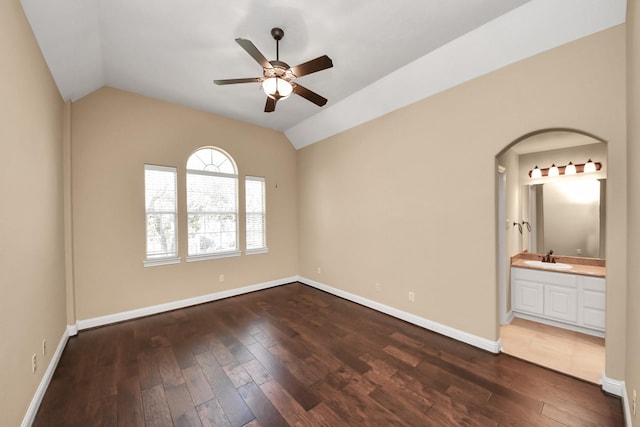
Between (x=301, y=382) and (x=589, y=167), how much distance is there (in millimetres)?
4674

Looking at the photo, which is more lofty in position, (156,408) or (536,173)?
(536,173)

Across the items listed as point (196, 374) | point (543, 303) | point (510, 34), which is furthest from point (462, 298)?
point (196, 374)

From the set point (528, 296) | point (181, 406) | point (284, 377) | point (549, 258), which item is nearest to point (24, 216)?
point (181, 406)

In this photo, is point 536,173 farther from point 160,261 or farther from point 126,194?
point 126,194

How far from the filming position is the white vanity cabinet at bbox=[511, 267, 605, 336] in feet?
9.66

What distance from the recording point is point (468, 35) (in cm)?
246

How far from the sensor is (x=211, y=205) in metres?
4.38

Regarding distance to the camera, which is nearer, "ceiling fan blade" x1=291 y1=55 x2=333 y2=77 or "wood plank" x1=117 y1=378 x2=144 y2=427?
"wood plank" x1=117 y1=378 x2=144 y2=427

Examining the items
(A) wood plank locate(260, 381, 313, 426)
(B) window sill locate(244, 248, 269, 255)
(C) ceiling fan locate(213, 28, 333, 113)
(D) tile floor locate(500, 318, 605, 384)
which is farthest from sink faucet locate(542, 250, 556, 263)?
(B) window sill locate(244, 248, 269, 255)

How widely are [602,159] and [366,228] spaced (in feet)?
11.3

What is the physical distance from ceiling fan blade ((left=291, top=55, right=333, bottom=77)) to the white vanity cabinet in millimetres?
3741

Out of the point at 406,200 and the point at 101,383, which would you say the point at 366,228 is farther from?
the point at 101,383

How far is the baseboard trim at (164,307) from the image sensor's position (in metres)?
3.29

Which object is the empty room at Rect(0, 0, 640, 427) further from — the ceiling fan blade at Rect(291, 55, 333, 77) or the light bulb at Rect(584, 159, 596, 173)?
the ceiling fan blade at Rect(291, 55, 333, 77)
